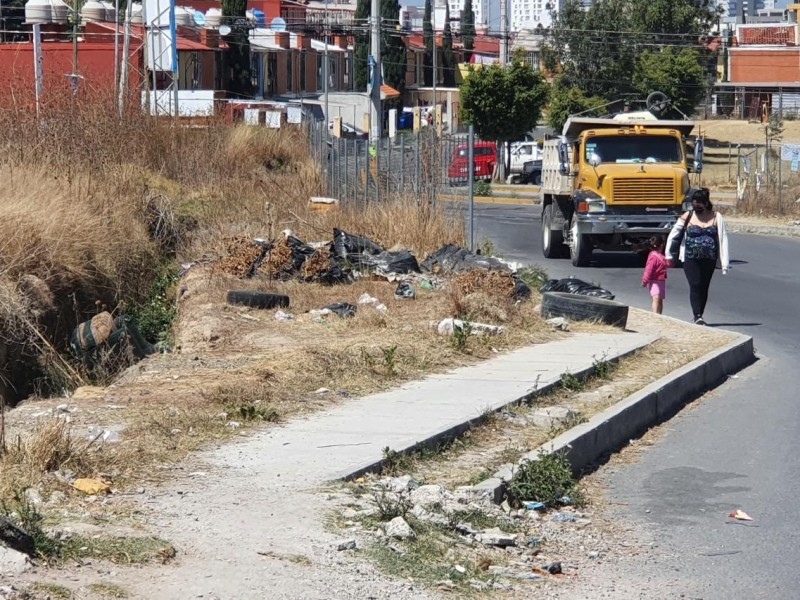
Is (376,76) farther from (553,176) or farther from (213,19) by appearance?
(213,19)

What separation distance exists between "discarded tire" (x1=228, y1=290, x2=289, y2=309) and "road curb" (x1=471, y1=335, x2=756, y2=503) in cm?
510

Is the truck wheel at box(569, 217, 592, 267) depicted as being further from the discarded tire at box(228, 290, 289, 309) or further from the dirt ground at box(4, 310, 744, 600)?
the dirt ground at box(4, 310, 744, 600)

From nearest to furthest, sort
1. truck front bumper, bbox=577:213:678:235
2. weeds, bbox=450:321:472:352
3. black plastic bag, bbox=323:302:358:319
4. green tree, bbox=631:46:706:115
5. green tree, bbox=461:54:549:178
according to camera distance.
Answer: weeds, bbox=450:321:472:352, black plastic bag, bbox=323:302:358:319, truck front bumper, bbox=577:213:678:235, green tree, bbox=461:54:549:178, green tree, bbox=631:46:706:115

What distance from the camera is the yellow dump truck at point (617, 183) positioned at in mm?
22594

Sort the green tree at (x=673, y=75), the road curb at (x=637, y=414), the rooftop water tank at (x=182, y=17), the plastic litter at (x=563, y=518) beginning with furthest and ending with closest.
Result: the green tree at (x=673, y=75) → the rooftop water tank at (x=182, y=17) → the road curb at (x=637, y=414) → the plastic litter at (x=563, y=518)

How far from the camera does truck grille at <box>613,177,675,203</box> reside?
22578 mm

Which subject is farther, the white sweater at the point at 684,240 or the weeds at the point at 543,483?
the white sweater at the point at 684,240

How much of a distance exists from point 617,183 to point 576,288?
635 centimetres

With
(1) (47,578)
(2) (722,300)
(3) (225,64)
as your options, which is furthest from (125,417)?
(3) (225,64)

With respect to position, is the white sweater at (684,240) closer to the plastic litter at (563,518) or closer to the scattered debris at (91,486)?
the plastic litter at (563,518)

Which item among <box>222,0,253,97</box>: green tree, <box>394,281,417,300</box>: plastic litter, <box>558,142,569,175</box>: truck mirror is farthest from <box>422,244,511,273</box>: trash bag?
<box>222,0,253,97</box>: green tree

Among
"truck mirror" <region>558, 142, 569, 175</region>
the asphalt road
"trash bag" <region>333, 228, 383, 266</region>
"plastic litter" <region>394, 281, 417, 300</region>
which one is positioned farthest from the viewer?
"truck mirror" <region>558, 142, 569, 175</region>

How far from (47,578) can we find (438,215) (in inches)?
622

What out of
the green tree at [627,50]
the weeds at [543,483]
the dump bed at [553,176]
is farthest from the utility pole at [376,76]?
the weeds at [543,483]
